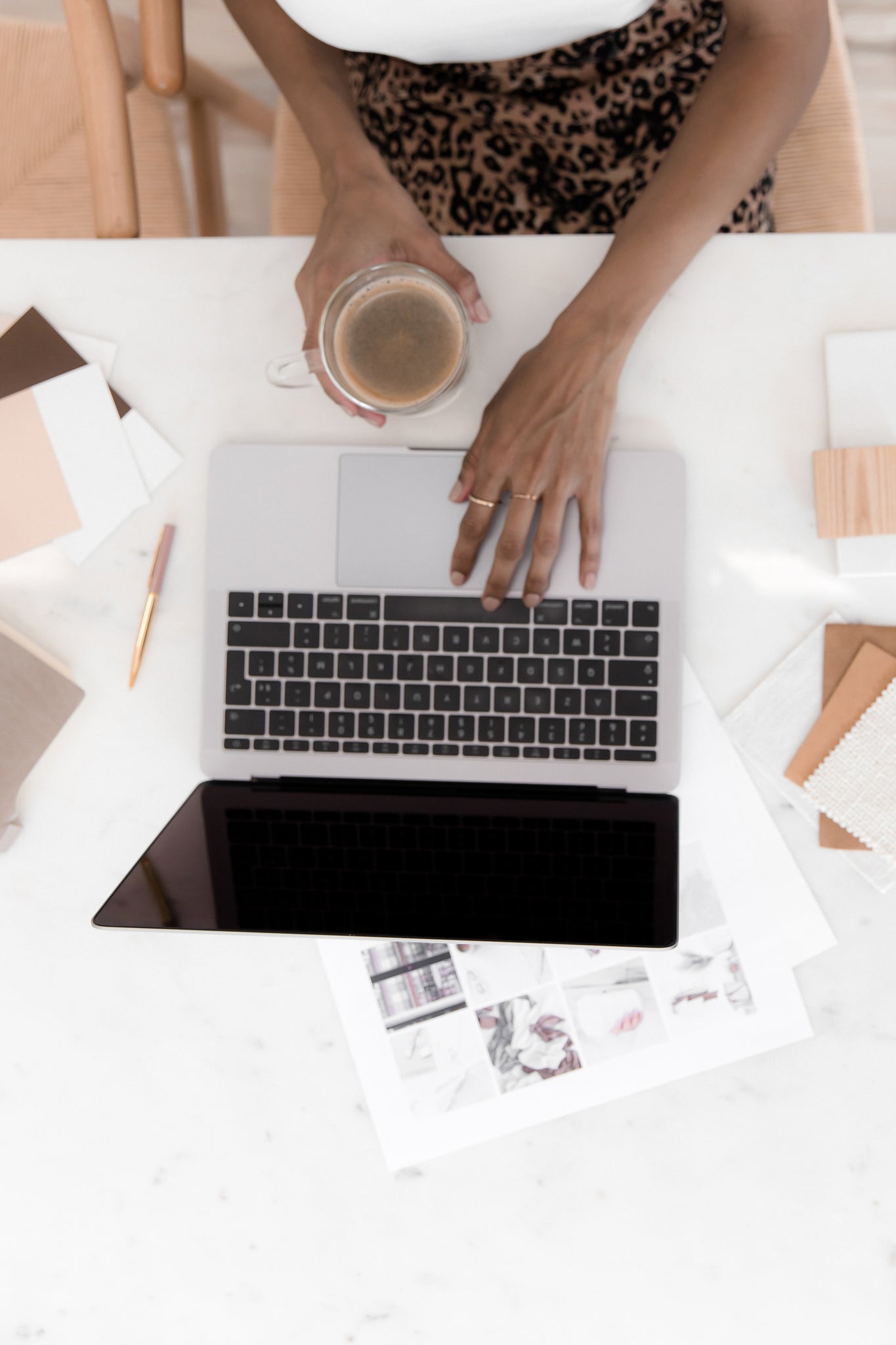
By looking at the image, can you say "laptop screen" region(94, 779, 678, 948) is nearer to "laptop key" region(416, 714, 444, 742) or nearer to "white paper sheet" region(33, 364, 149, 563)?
"laptop key" region(416, 714, 444, 742)

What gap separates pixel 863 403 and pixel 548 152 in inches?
16.1

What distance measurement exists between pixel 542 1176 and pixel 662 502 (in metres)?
0.58

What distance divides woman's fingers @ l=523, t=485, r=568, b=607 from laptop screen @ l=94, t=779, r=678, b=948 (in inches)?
6.6

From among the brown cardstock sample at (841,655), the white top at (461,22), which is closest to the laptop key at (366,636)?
the brown cardstock sample at (841,655)

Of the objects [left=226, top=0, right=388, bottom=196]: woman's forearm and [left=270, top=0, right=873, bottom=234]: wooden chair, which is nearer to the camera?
[left=226, top=0, right=388, bottom=196]: woman's forearm

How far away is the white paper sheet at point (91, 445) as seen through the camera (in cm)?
77

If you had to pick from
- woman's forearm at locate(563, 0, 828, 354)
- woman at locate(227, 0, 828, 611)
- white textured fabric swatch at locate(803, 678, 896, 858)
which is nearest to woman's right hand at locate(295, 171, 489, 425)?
woman at locate(227, 0, 828, 611)

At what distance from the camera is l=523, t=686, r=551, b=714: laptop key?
72 centimetres

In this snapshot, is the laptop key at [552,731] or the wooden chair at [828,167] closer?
the laptop key at [552,731]

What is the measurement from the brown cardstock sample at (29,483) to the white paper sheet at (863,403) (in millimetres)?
655

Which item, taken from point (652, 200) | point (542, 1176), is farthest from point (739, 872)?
point (652, 200)

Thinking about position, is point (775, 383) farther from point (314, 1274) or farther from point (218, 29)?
point (218, 29)

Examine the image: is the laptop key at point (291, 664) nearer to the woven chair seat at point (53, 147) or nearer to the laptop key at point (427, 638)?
the laptop key at point (427, 638)

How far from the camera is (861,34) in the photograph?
138cm
